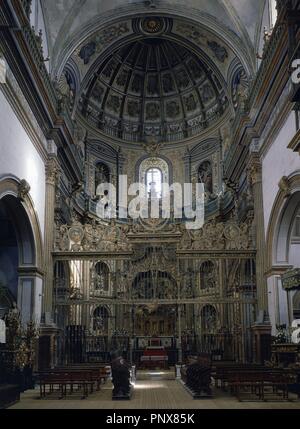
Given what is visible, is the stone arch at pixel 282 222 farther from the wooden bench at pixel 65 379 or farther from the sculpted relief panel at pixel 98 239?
the wooden bench at pixel 65 379

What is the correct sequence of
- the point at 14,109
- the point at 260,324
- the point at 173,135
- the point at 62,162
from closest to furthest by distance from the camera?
the point at 14,109
the point at 260,324
the point at 62,162
the point at 173,135

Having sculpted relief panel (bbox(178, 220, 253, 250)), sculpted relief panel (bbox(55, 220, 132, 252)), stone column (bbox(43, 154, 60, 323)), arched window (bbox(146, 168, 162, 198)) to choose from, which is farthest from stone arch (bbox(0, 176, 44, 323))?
arched window (bbox(146, 168, 162, 198))

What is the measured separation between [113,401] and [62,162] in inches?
549

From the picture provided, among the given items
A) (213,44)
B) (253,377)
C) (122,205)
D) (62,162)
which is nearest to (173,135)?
(122,205)

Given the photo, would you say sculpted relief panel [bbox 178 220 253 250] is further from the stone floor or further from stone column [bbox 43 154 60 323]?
the stone floor

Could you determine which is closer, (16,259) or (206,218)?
(16,259)

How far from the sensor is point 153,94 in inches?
1362

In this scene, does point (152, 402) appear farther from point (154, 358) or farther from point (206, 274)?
point (206, 274)

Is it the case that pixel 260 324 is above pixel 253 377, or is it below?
above

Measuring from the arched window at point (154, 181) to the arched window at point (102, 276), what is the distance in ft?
17.4

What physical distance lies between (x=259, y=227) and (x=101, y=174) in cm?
1516

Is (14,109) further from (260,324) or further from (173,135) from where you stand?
(173,135)

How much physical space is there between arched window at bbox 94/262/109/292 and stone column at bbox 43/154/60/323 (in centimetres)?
949

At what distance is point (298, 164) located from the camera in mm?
16344
